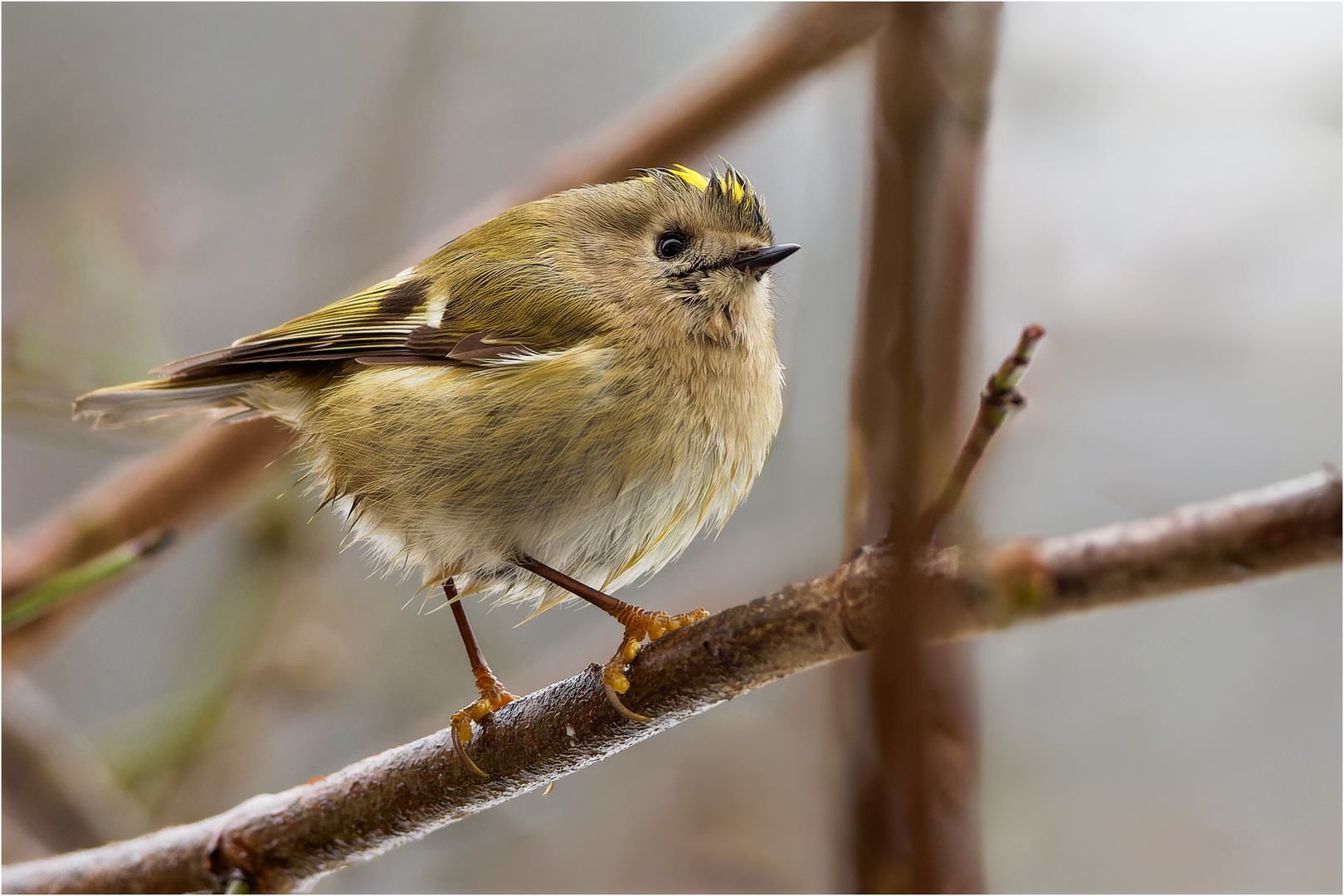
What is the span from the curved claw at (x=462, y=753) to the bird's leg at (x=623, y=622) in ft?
0.88

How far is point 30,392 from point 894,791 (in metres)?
2.32

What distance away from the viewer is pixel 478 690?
5.55 ft

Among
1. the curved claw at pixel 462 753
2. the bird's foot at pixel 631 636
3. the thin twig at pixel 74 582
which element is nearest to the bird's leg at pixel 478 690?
the curved claw at pixel 462 753

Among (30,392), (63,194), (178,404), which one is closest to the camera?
(178,404)

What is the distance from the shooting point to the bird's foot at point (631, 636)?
3.88ft

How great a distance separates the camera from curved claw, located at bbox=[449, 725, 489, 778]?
56.3 inches

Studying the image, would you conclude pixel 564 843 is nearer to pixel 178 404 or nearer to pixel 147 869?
pixel 147 869

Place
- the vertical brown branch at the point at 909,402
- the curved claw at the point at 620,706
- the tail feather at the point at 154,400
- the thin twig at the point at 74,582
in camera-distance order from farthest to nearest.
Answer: the tail feather at the point at 154,400 → the thin twig at the point at 74,582 → the curved claw at the point at 620,706 → the vertical brown branch at the point at 909,402

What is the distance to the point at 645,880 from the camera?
230 cm

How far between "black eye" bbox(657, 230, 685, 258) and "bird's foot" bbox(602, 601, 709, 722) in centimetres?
70

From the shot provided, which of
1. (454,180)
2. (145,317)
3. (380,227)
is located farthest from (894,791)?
(454,180)

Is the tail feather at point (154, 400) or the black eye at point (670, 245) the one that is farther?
the tail feather at point (154, 400)

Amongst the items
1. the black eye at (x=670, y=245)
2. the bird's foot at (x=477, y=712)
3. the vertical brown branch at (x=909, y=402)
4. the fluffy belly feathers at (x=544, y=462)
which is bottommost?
the vertical brown branch at (x=909, y=402)

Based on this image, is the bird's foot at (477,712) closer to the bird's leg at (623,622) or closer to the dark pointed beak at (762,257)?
the bird's leg at (623,622)
